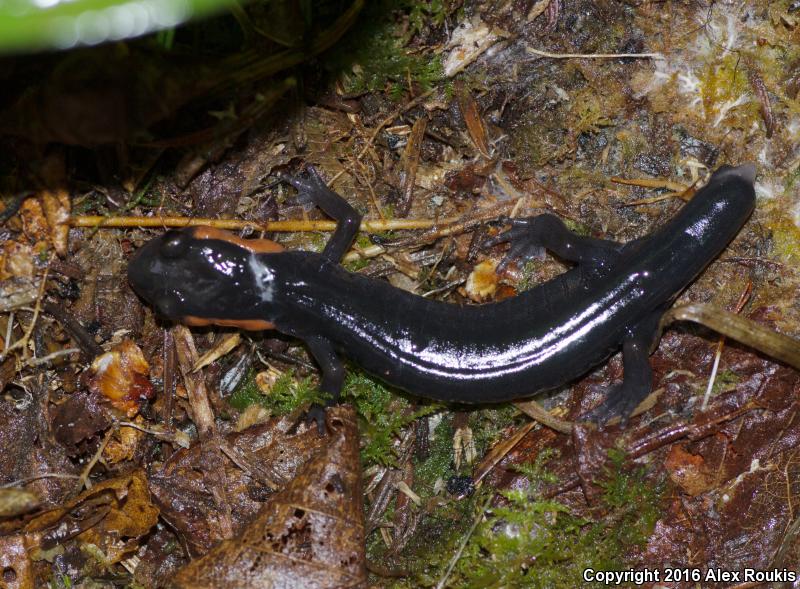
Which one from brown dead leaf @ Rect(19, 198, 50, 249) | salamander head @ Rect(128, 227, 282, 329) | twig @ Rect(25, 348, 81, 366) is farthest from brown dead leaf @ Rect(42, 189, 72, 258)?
twig @ Rect(25, 348, 81, 366)

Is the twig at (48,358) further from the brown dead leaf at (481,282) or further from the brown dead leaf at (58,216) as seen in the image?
the brown dead leaf at (481,282)

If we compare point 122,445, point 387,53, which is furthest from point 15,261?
point 387,53

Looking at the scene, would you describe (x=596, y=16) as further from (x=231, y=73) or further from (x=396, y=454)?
(x=396, y=454)

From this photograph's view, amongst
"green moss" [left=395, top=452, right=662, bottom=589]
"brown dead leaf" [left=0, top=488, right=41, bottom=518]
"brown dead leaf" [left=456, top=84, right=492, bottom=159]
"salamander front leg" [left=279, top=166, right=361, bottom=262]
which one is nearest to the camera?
"brown dead leaf" [left=0, top=488, right=41, bottom=518]

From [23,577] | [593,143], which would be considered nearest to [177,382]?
[23,577]

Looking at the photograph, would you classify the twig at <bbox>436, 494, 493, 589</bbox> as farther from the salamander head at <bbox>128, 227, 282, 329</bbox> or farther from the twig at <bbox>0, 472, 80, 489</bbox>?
the twig at <bbox>0, 472, 80, 489</bbox>

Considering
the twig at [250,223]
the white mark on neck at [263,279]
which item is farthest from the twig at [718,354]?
the white mark on neck at [263,279]
